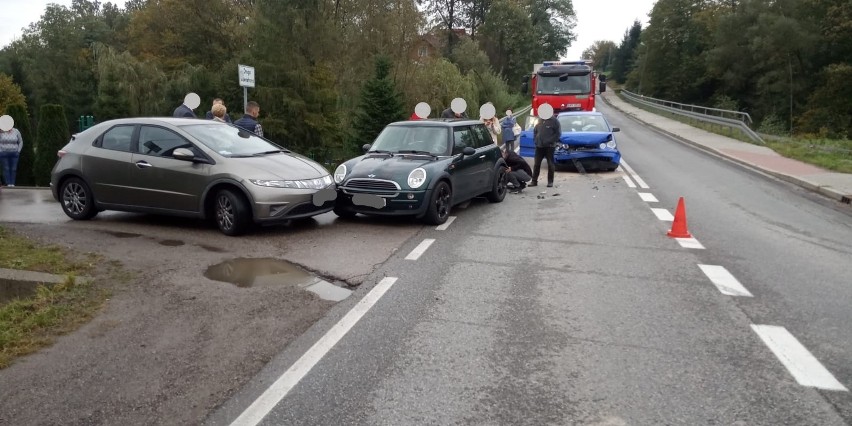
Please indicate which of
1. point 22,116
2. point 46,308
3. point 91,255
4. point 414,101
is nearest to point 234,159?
point 91,255

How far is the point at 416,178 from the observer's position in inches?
367

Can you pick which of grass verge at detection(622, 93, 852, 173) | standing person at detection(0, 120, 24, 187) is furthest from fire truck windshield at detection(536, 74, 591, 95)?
standing person at detection(0, 120, 24, 187)

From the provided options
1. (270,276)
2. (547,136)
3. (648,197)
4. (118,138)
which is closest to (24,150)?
(118,138)

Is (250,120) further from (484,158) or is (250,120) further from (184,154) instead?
(484,158)

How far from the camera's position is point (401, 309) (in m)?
5.62

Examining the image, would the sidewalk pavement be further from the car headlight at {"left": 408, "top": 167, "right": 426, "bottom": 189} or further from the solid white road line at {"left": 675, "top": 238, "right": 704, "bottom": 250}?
the car headlight at {"left": 408, "top": 167, "right": 426, "bottom": 189}

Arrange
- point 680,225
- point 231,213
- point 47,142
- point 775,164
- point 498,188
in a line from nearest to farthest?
point 231,213 < point 680,225 < point 498,188 < point 47,142 < point 775,164

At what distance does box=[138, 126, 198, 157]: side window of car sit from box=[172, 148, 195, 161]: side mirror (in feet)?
0.38

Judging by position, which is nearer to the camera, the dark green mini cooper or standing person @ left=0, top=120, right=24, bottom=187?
the dark green mini cooper

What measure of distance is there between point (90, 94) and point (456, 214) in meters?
62.8

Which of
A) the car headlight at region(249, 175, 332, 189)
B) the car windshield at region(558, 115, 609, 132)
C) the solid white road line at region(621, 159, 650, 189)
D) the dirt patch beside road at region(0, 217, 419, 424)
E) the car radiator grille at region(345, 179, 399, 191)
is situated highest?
the car windshield at region(558, 115, 609, 132)

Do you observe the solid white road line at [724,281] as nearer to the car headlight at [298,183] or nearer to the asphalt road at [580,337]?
the asphalt road at [580,337]

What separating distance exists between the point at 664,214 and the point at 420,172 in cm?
437

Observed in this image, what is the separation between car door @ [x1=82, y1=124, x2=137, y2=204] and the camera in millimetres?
9016
